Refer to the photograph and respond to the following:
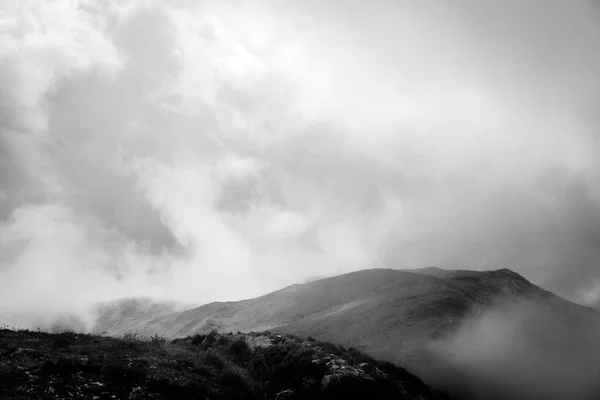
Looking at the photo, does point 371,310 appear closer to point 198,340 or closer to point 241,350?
point 198,340

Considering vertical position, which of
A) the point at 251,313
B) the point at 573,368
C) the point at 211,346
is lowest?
the point at 573,368

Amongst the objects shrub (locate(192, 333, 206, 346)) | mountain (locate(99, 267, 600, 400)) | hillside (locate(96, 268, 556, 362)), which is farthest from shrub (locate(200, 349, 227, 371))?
hillside (locate(96, 268, 556, 362))

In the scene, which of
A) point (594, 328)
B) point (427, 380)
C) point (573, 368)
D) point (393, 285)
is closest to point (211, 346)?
point (427, 380)

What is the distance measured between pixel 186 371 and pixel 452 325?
40125mm

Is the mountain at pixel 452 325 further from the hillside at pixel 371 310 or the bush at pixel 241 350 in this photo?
the bush at pixel 241 350

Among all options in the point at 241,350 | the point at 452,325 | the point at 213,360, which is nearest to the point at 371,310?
the point at 452,325

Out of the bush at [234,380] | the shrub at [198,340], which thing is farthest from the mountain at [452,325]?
the shrub at [198,340]

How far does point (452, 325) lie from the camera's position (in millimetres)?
54375

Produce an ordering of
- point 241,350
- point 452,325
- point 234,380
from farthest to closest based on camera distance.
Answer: point 452,325 < point 241,350 < point 234,380

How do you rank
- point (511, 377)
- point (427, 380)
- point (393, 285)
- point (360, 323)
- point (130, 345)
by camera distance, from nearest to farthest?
point (130, 345), point (427, 380), point (511, 377), point (360, 323), point (393, 285)

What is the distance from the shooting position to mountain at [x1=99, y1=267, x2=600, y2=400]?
41219 millimetres

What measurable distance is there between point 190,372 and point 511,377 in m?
33.4

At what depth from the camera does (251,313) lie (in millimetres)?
90250

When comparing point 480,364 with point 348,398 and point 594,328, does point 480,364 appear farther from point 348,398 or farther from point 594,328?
point 594,328
